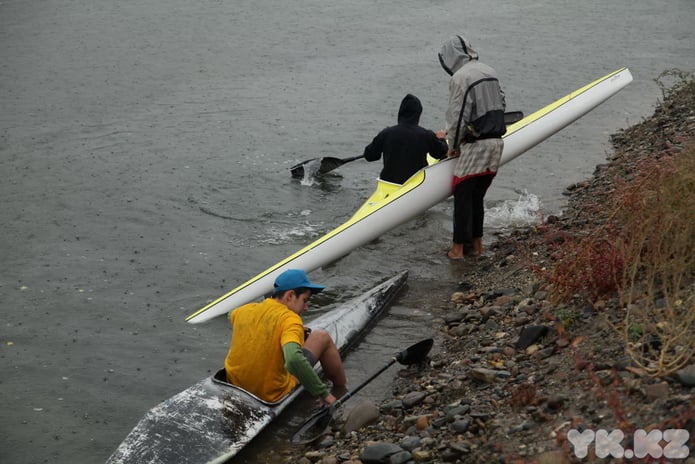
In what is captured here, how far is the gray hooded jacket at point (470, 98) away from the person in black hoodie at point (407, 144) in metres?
0.56

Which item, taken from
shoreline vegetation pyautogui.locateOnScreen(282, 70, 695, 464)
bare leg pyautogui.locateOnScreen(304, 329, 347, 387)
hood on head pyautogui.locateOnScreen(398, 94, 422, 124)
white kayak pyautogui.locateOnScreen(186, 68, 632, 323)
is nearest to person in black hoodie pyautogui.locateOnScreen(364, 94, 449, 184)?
hood on head pyautogui.locateOnScreen(398, 94, 422, 124)

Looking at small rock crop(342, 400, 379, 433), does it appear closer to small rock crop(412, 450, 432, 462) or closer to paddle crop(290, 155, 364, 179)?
small rock crop(412, 450, 432, 462)

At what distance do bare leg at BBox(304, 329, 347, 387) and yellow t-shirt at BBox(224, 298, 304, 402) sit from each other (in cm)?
38

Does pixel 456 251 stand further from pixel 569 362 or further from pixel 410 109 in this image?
pixel 569 362

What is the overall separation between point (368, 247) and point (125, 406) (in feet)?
12.9

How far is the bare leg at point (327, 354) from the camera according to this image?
21.8ft

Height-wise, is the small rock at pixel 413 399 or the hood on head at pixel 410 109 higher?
the hood on head at pixel 410 109

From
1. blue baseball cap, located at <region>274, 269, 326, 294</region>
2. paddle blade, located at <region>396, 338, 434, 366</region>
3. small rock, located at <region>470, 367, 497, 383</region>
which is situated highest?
blue baseball cap, located at <region>274, 269, 326, 294</region>

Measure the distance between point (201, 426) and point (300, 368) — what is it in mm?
766

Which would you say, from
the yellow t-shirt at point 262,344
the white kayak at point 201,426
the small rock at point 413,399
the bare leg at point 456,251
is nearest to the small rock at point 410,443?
the small rock at point 413,399

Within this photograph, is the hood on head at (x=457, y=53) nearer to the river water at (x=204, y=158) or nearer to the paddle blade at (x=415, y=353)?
the river water at (x=204, y=158)

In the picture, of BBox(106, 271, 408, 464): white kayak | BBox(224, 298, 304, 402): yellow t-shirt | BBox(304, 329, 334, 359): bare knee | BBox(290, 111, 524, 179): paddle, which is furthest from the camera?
BBox(290, 111, 524, 179): paddle

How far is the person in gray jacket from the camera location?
8.73 metres

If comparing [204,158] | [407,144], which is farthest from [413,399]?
[204,158]
